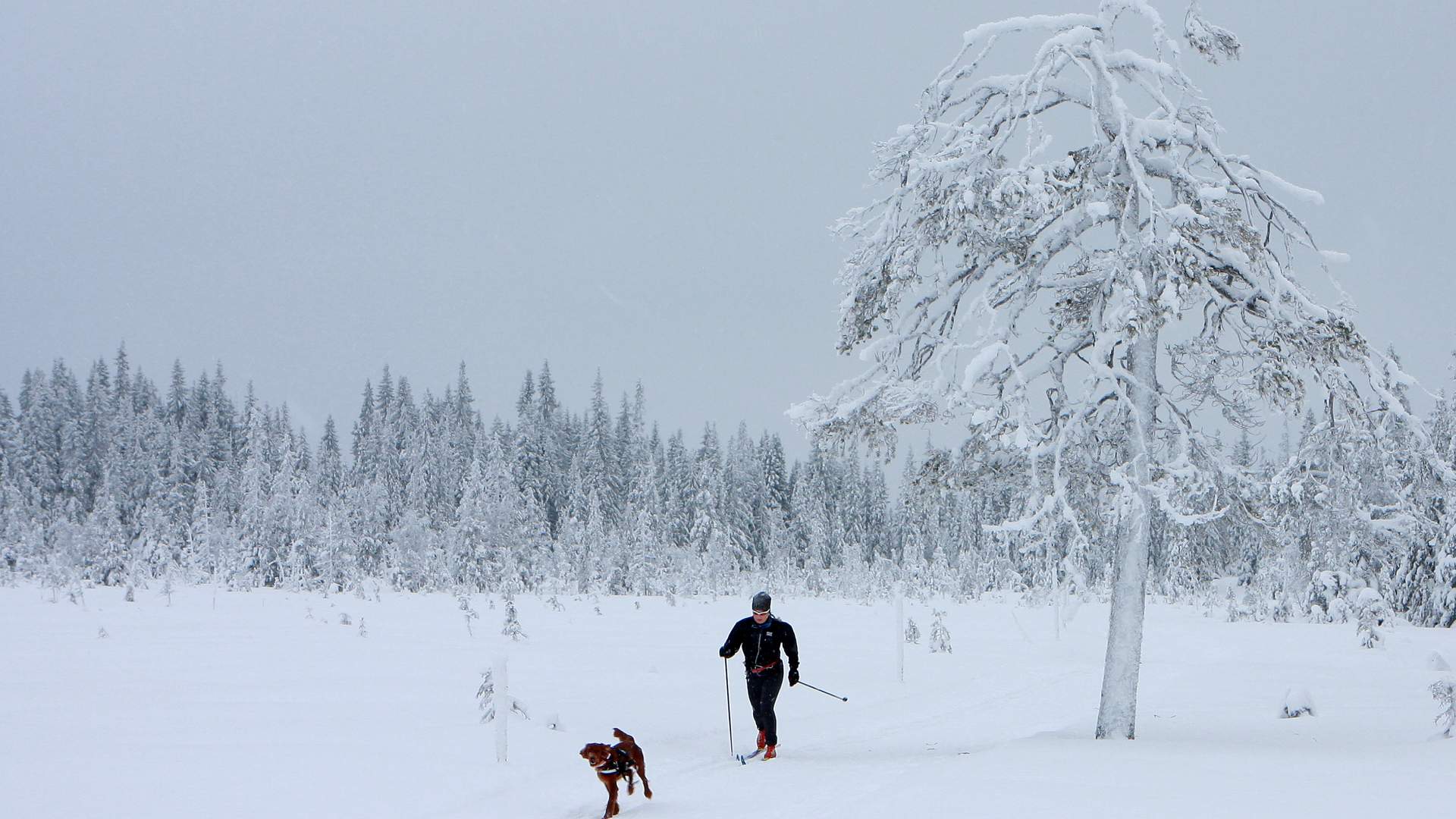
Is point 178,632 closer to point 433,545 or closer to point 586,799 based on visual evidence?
point 586,799

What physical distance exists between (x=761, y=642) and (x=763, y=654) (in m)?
0.13

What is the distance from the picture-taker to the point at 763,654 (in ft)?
33.4

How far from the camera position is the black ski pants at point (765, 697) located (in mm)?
9992

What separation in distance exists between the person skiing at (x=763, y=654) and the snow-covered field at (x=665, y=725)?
609mm

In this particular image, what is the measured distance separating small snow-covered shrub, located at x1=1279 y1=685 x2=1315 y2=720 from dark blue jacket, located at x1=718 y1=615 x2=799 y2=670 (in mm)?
7306

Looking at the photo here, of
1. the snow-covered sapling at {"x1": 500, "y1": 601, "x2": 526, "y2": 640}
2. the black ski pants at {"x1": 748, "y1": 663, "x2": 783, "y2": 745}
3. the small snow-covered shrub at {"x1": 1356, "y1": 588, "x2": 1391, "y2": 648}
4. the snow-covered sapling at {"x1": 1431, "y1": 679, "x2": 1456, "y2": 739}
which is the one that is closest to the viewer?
the snow-covered sapling at {"x1": 1431, "y1": 679, "x2": 1456, "y2": 739}

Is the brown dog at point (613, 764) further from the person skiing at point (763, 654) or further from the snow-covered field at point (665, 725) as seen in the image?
the person skiing at point (763, 654)

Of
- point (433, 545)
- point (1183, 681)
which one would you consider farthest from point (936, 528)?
point (1183, 681)

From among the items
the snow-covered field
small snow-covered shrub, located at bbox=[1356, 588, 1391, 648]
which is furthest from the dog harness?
small snow-covered shrub, located at bbox=[1356, 588, 1391, 648]

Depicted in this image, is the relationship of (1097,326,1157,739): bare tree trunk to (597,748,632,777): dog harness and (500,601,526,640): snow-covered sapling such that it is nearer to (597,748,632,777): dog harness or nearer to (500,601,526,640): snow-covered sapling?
(597,748,632,777): dog harness

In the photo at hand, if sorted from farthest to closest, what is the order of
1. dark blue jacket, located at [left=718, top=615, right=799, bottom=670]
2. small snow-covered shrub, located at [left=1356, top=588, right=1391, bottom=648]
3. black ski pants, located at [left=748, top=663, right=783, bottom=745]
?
small snow-covered shrub, located at [left=1356, top=588, right=1391, bottom=648]
dark blue jacket, located at [left=718, top=615, right=799, bottom=670]
black ski pants, located at [left=748, top=663, right=783, bottom=745]

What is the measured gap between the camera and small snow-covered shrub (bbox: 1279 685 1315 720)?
508 inches

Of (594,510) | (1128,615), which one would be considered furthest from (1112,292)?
(594,510)

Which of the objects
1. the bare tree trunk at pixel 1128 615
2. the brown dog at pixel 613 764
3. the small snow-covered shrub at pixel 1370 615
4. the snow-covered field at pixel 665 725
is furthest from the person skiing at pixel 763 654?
the small snow-covered shrub at pixel 1370 615
